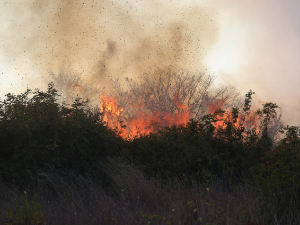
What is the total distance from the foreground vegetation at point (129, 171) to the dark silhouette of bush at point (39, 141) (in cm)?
3

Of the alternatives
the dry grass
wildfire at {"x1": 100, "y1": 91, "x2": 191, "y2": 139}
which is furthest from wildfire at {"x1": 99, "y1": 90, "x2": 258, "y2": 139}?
the dry grass

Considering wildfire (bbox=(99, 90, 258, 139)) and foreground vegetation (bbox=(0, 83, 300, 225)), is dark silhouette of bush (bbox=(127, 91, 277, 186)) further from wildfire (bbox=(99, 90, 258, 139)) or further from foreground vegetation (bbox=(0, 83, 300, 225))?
wildfire (bbox=(99, 90, 258, 139))

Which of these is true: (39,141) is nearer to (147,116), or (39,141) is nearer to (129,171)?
(129,171)

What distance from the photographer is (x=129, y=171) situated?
324 inches

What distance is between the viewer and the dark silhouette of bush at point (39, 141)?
8.55 meters

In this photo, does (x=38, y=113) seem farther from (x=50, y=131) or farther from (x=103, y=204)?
(x=103, y=204)

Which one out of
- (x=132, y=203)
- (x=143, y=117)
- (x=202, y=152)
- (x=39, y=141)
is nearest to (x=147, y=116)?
(x=143, y=117)

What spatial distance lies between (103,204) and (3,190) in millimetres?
3398

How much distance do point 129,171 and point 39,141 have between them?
116 inches

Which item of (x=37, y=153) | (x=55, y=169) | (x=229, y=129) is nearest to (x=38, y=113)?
(x=37, y=153)

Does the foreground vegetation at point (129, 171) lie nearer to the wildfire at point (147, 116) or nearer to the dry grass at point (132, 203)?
the dry grass at point (132, 203)

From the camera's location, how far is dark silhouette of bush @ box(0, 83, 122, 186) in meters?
8.55

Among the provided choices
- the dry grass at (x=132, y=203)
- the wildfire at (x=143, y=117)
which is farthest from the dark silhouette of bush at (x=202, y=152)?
the wildfire at (x=143, y=117)

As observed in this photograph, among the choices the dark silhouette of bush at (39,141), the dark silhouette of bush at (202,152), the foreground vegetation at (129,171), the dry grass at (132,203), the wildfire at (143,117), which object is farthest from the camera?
the wildfire at (143,117)
